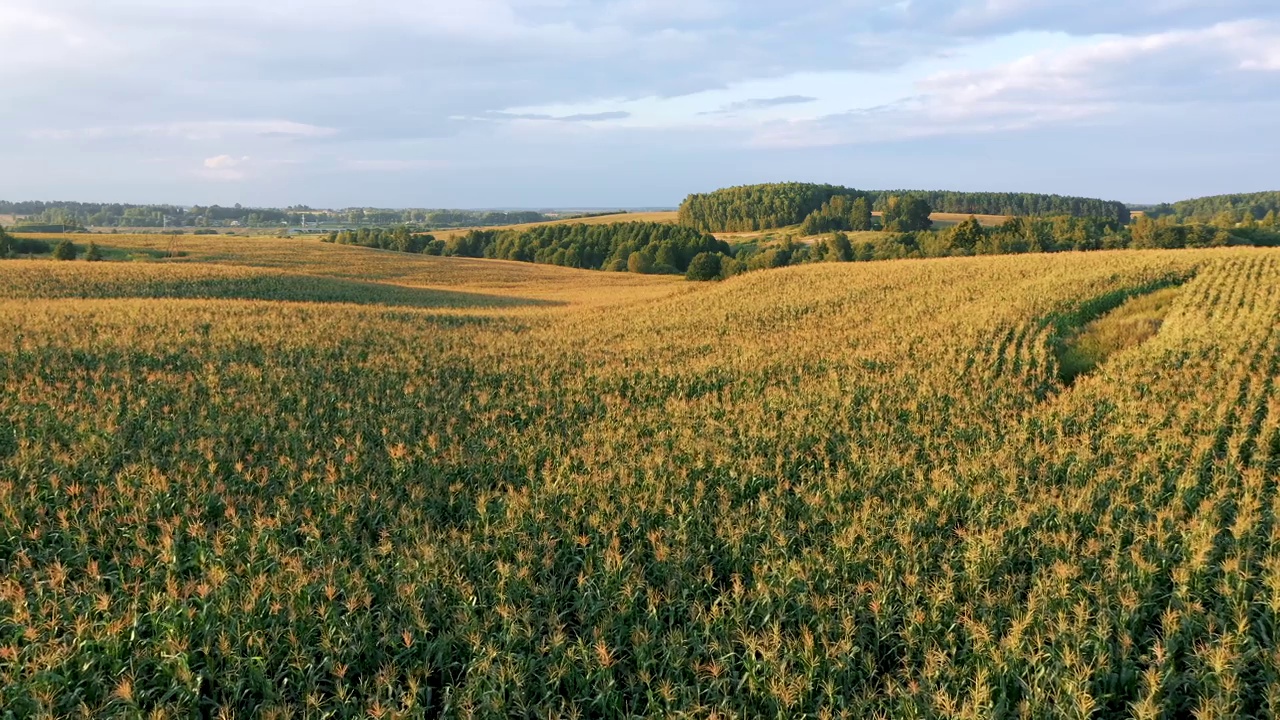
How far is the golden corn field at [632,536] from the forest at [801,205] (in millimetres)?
129303

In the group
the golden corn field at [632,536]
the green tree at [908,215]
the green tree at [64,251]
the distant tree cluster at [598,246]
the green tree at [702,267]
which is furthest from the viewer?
the green tree at [908,215]

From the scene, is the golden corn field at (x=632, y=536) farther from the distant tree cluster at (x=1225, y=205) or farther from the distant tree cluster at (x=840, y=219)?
the distant tree cluster at (x=1225, y=205)

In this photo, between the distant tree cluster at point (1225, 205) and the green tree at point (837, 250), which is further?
the distant tree cluster at point (1225, 205)

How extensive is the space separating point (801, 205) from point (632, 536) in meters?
147

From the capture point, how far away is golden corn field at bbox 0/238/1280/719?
16.3 feet

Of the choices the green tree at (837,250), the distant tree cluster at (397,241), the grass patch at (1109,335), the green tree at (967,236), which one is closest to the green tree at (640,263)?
the green tree at (837,250)

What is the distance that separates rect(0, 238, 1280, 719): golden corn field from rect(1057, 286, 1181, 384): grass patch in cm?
99

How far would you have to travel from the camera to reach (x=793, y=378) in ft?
52.3

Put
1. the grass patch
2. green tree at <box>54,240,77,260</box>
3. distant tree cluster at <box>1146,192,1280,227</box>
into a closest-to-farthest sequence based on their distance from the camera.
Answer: the grass patch, green tree at <box>54,240,77,260</box>, distant tree cluster at <box>1146,192,1280,227</box>

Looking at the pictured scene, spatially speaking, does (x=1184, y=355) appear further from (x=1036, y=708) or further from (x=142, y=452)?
(x=142, y=452)

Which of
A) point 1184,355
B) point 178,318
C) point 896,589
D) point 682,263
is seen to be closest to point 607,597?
point 896,589

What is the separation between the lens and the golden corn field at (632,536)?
4957 mm

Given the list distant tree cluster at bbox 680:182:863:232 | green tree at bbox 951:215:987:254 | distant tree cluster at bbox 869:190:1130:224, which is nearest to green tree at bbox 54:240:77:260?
green tree at bbox 951:215:987:254

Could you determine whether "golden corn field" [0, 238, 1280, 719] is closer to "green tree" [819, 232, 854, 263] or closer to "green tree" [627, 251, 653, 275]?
"green tree" [819, 232, 854, 263]
